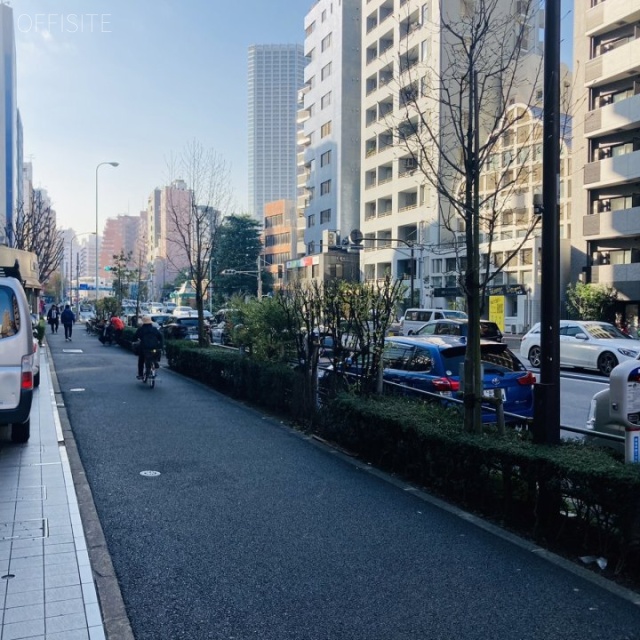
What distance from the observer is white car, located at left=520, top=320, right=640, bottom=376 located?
64.4 feet

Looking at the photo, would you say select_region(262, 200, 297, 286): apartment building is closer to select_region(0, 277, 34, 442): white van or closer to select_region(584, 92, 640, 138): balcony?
select_region(584, 92, 640, 138): balcony

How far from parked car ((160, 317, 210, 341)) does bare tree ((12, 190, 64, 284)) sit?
556 centimetres

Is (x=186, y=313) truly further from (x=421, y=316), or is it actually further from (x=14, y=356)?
(x=14, y=356)

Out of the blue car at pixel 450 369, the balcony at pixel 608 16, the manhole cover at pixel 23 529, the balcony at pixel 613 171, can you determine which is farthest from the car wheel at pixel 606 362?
the balcony at pixel 608 16

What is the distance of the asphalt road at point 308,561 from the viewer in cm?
388

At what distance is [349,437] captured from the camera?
8.42 metres

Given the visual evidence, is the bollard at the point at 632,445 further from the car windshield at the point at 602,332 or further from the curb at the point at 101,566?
the car windshield at the point at 602,332

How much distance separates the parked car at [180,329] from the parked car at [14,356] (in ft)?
62.8

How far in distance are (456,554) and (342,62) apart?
218ft

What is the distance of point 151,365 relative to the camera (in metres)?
15.1

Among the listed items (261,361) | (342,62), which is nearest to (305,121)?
(342,62)

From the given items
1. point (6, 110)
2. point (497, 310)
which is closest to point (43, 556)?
point (497, 310)

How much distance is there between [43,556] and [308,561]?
6.20 ft

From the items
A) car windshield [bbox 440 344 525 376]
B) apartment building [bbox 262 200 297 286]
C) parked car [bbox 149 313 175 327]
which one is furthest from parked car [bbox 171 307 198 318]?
apartment building [bbox 262 200 297 286]
